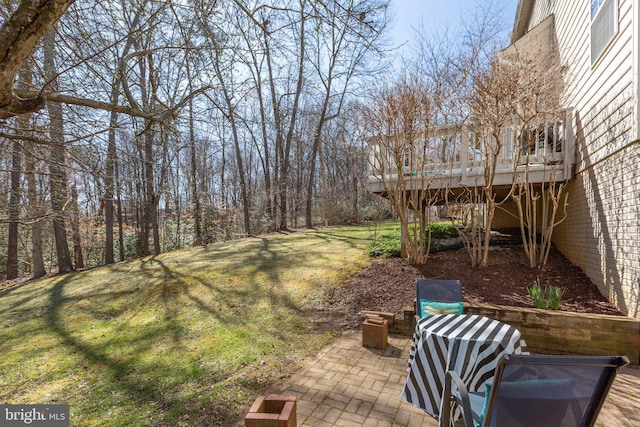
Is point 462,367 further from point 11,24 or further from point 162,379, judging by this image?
point 11,24

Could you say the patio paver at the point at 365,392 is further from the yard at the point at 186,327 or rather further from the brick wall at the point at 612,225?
the brick wall at the point at 612,225

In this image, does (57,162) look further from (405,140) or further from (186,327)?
(405,140)

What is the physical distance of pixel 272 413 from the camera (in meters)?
2.14

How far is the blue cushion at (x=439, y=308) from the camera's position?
3602mm

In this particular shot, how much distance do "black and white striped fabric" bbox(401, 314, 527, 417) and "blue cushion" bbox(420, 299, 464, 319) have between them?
2.94 ft

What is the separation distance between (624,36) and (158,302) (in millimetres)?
8423

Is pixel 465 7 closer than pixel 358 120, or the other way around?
pixel 358 120

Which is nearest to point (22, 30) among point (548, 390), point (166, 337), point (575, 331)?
point (548, 390)

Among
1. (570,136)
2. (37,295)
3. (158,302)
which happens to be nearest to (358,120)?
(570,136)

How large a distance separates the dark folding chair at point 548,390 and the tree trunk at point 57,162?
361cm

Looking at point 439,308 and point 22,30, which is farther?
point 439,308

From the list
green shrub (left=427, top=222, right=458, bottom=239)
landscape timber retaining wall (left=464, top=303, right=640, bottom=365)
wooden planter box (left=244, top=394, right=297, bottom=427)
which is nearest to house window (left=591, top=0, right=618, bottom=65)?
landscape timber retaining wall (left=464, top=303, right=640, bottom=365)

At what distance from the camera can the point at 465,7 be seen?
12445mm

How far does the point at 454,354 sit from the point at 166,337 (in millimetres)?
3925
